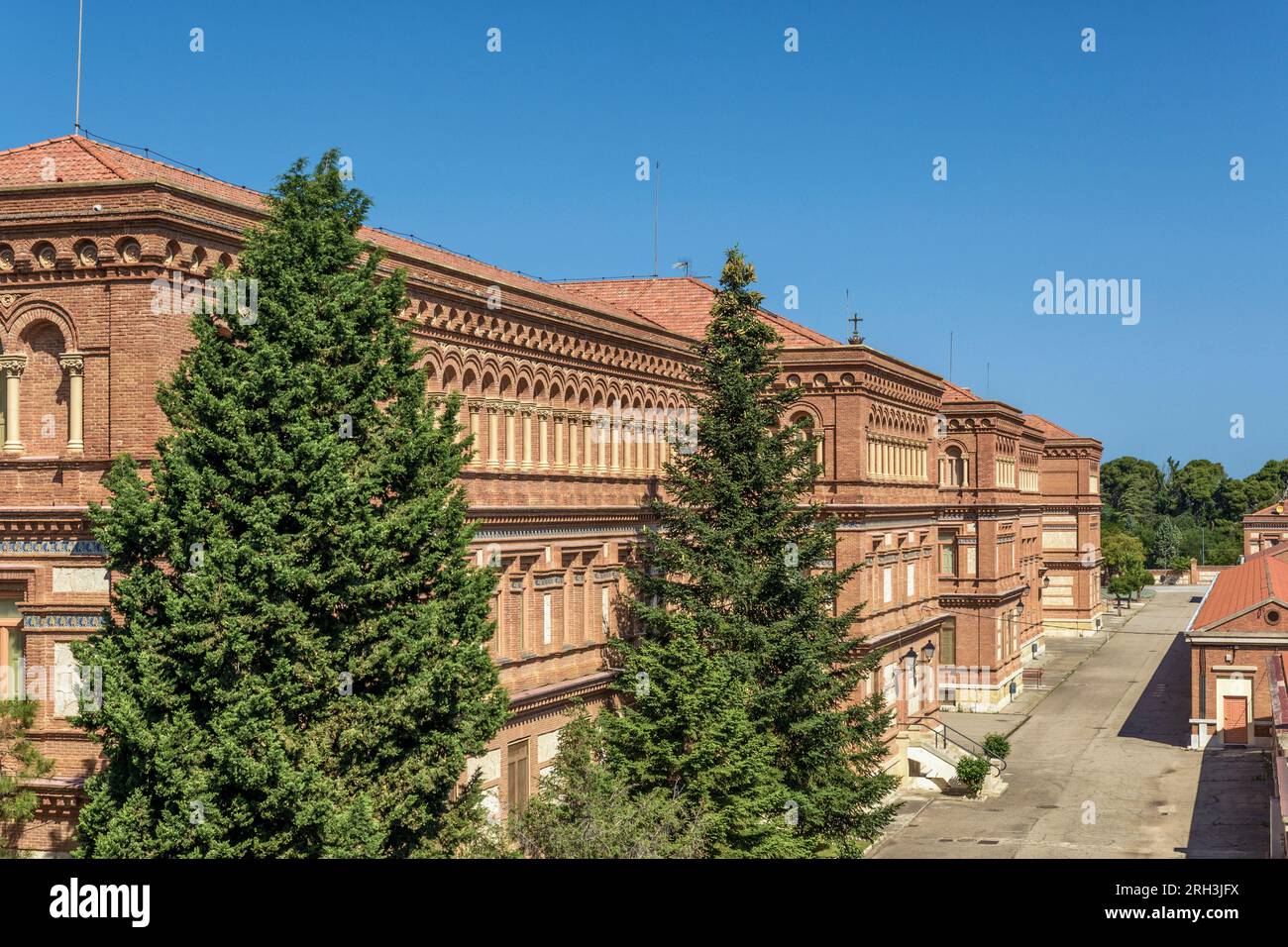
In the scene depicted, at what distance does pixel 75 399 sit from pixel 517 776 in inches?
527

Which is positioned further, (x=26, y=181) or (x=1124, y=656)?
(x=1124, y=656)

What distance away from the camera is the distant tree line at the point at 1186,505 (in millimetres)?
155500

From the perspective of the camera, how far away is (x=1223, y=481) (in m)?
186

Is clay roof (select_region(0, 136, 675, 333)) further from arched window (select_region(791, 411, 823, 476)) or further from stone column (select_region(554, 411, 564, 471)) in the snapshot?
arched window (select_region(791, 411, 823, 476))

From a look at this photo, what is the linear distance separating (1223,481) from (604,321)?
16821 cm

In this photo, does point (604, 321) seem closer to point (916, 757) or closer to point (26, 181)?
point (26, 181)

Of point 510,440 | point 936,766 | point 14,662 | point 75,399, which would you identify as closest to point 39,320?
point 75,399

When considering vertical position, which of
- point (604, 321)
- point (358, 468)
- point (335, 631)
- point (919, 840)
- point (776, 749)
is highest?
point (604, 321)

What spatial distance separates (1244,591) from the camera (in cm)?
6225

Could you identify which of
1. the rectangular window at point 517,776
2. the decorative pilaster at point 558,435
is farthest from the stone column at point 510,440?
the rectangular window at point 517,776

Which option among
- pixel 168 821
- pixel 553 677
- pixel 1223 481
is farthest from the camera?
pixel 1223 481

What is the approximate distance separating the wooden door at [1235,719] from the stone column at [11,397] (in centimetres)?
4789

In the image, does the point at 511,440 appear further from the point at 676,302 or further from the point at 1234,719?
the point at 1234,719

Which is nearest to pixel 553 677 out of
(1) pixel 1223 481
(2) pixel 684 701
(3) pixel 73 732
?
(2) pixel 684 701
